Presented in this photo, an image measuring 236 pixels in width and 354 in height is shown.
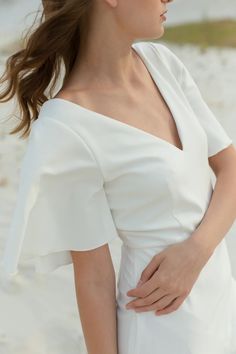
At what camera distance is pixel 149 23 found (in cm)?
132

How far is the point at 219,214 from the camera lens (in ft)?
4.50

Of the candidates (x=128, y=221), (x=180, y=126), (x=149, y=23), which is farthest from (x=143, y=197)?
(x=149, y=23)

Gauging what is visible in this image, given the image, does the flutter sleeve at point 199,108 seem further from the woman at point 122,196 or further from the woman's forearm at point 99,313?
the woman's forearm at point 99,313

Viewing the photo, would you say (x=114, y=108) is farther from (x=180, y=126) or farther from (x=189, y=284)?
(x=189, y=284)

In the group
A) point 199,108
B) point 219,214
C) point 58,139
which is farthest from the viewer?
point 199,108

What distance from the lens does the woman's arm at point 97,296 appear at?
4.32 ft

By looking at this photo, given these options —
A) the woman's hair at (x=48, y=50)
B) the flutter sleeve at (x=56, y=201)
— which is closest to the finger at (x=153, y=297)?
the flutter sleeve at (x=56, y=201)

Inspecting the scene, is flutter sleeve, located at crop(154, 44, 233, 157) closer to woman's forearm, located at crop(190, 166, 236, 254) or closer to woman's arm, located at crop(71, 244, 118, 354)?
woman's forearm, located at crop(190, 166, 236, 254)

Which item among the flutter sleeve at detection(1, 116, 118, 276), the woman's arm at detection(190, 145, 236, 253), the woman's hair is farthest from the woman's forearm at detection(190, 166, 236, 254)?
the woman's hair

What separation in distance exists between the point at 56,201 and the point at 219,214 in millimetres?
284

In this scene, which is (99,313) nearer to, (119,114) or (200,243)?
(200,243)

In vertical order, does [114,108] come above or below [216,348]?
above

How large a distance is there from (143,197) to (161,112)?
0.61 feet

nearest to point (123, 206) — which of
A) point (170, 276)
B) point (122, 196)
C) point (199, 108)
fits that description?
point (122, 196)
